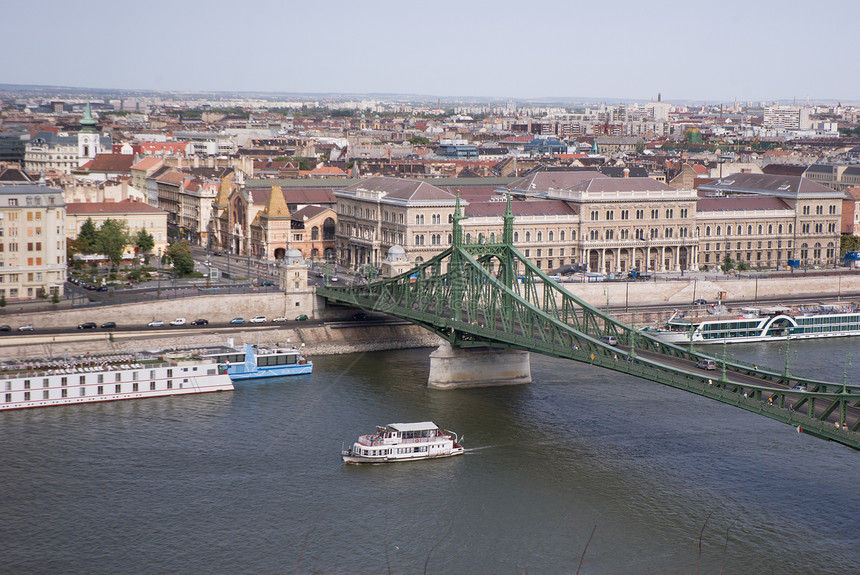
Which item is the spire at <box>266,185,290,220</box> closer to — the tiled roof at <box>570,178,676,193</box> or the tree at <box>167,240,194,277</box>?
the tree at <box>167,240,194,277</box>

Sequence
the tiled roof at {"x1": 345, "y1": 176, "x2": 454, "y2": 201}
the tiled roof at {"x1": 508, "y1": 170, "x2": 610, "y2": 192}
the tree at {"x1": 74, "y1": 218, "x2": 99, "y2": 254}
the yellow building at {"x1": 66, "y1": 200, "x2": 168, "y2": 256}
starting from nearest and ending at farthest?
1. the tree at {"x1": 74, "y1": 218, "x2": 99, "y2": 254}
2. the tiled roof at {"x1": 345, "y1": 176, "x2": 454, "y2": 201}
3. the yellow building at {"x1": 66, "y1": 200, "x2": 168, "y2": 256}
4. the tiled roof at {"x1": 508, "y1": 170, "x2": 610, "y2": 192}

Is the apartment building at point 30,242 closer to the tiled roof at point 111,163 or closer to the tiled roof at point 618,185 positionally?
the tiled roof at point 618,185

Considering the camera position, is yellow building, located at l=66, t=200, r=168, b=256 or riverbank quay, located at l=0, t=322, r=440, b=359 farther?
yellow building, located at l=66, t=200, r=168, b=256

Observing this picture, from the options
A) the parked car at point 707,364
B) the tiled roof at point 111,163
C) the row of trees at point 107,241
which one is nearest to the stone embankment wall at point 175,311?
the row of trees at point 107,241

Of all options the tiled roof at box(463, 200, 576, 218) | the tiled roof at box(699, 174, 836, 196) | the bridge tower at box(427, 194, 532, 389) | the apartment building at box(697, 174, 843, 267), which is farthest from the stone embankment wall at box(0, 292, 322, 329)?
the tiled roof at box(699, 174, 836, 196)

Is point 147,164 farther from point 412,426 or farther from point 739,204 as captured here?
point 412,426

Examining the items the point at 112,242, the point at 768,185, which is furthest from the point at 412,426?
the point at 768,185
